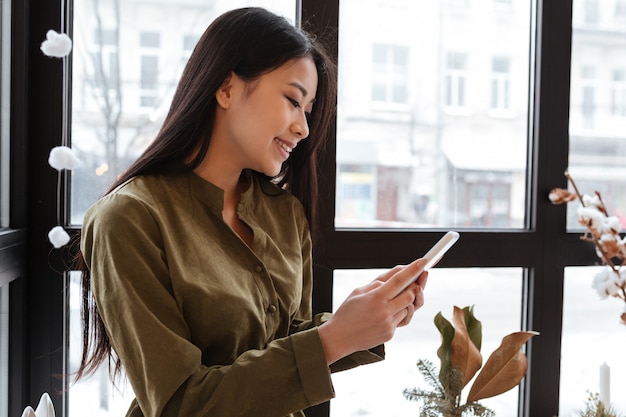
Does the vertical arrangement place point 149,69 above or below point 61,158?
above

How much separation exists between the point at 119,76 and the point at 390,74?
760 mm

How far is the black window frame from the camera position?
152cm

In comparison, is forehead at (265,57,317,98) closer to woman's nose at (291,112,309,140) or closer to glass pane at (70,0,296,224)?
woman's nose at (291,112,309,140)

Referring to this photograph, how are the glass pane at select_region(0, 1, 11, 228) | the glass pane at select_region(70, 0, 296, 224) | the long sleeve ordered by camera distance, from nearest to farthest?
the long sleeve, the glass pane at select_region(0, 1, 11, 228), the glass pane at select_region(70, 0, 296, 224)

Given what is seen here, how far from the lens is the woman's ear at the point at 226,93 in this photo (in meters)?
1.27

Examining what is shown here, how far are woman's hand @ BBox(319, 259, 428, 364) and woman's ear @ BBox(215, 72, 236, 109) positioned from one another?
47 cm

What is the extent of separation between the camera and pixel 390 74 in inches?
72.3

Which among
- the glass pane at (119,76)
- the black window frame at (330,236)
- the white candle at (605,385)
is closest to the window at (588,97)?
the black window frame at (330,236)

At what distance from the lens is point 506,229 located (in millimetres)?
1932

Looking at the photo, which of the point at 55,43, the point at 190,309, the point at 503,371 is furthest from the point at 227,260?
the point at 503,371

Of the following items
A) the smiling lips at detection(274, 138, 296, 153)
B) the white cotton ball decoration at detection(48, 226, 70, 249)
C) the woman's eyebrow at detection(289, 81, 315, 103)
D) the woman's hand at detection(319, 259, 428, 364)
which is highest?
the woman's eyebrow at detection(289, 81, 315, 103)

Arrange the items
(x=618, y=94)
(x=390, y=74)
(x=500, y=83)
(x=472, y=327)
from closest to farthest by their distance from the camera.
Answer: (x=472, y=327), (x=390, y=74), (x=500, y=83), (x=618, y=94)

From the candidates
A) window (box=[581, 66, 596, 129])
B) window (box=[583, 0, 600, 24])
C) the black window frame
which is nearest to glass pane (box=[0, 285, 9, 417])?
the black window frame

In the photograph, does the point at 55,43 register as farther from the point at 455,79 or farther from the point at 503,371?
the point at 503,371
